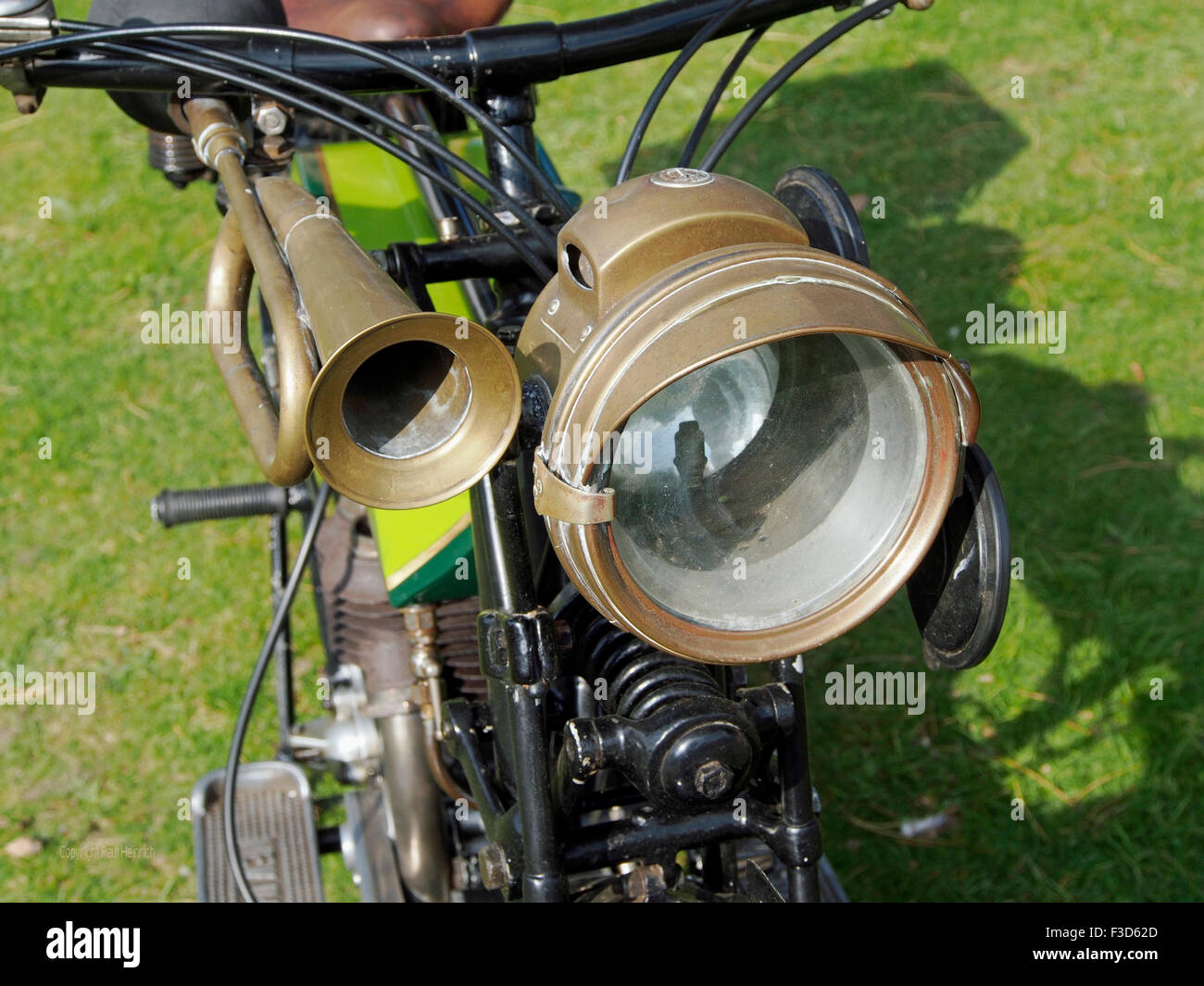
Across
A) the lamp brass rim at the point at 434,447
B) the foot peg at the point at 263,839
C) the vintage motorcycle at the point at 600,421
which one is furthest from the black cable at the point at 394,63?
the foot peg at the point at 263,839

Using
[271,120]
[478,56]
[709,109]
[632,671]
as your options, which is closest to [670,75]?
[709,109]

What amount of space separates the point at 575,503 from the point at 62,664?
2438 mm

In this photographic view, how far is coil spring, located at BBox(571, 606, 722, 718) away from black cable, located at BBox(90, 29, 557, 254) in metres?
0.42

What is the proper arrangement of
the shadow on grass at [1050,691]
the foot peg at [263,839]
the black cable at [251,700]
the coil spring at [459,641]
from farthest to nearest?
the shadow on grass at [1050,691], the foot peg at [263,839], the black cable at [251,700], the coil spring at [459,641]

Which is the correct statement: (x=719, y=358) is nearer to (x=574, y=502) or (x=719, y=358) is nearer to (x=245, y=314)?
(x=574, y=502)

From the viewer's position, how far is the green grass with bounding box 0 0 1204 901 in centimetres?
254

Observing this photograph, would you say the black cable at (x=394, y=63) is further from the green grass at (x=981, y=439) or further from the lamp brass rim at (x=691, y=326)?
the green grass at (x=981, y=439)

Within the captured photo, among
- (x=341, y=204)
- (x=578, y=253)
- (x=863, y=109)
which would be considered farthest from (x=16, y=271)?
(x=578, y=253)

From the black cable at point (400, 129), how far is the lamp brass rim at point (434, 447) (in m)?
0.29

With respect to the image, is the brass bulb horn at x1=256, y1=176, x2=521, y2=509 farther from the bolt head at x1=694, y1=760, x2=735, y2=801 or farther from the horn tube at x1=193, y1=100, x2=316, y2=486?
the bolt head at x1=694, y1=760, x2=735, y2=801

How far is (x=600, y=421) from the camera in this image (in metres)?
0.91

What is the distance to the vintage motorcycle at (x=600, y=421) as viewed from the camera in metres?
0.95

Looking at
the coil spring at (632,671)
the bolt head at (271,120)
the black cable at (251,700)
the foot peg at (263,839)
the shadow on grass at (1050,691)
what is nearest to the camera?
the coil spring at (632,671)

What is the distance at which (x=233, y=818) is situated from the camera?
203 centimetres
